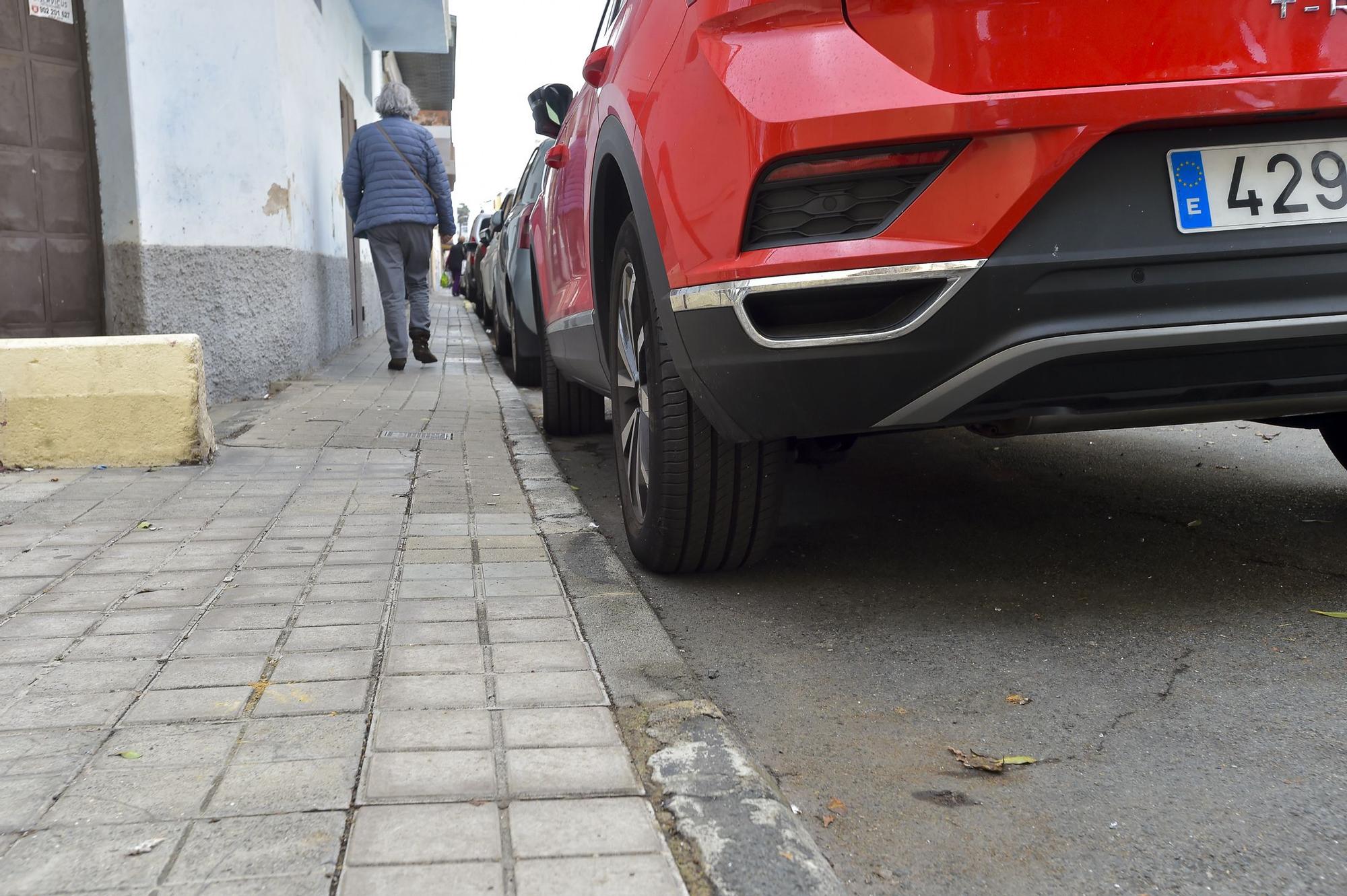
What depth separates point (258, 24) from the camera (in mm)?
6914

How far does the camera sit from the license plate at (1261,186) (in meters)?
2.19

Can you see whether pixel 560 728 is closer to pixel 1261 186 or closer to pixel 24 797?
pixel 24 797

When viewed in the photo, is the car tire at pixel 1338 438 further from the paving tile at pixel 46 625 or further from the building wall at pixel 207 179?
the building wall at pixel 207 179

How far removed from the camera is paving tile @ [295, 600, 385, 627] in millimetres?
2734

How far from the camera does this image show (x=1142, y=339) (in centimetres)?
221

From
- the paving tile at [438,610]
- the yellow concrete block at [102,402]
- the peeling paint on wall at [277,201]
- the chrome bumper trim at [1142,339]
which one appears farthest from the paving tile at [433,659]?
the peeling paint on wall at [277,201]

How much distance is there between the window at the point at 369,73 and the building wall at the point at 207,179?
6.13 meters

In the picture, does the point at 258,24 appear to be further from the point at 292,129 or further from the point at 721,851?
the point at 721,851

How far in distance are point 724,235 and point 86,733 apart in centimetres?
150

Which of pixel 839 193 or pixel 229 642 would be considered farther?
pixel 229 642

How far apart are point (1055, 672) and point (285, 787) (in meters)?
1.50

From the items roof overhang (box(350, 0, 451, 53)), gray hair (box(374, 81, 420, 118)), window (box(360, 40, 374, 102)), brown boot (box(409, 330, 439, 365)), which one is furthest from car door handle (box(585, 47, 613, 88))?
window (box(360, 40, 374, 102))

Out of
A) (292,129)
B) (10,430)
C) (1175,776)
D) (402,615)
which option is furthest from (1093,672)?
(292,129)

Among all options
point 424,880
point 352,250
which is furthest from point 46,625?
point 352,250
